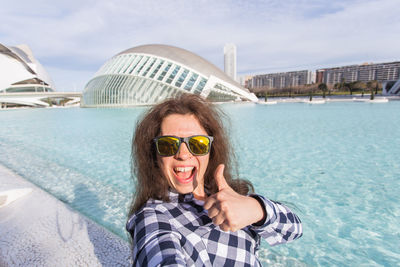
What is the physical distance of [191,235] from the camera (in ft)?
3.31

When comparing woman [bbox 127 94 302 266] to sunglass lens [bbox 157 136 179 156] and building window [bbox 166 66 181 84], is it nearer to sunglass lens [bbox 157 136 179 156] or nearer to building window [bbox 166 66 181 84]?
sunglass lens [bbox 157 136 179 156]

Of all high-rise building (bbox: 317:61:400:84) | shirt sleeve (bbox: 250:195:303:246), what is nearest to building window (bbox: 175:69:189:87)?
shirt sleeve (bbox: 250:195:303:246)

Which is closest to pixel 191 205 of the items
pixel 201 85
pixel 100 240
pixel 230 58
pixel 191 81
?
pixel 100 240

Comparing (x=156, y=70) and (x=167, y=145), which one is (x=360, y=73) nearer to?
(x=156, y=70)

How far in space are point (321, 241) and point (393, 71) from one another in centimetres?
11368

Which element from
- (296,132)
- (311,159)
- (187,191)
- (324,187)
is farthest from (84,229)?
(296,132)

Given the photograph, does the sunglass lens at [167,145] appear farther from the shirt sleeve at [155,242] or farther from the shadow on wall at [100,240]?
the shadow on wall at [100,240]

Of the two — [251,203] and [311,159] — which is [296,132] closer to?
[311,159]

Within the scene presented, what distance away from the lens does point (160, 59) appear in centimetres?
2386

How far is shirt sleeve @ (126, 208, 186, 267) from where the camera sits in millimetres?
877

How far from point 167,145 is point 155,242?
44 cm

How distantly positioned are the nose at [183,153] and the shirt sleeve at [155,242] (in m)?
0.28

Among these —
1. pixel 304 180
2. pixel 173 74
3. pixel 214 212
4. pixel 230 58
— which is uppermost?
pixel 230 58

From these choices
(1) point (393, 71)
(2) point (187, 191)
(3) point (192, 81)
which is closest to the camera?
(2) point (187, 191)
